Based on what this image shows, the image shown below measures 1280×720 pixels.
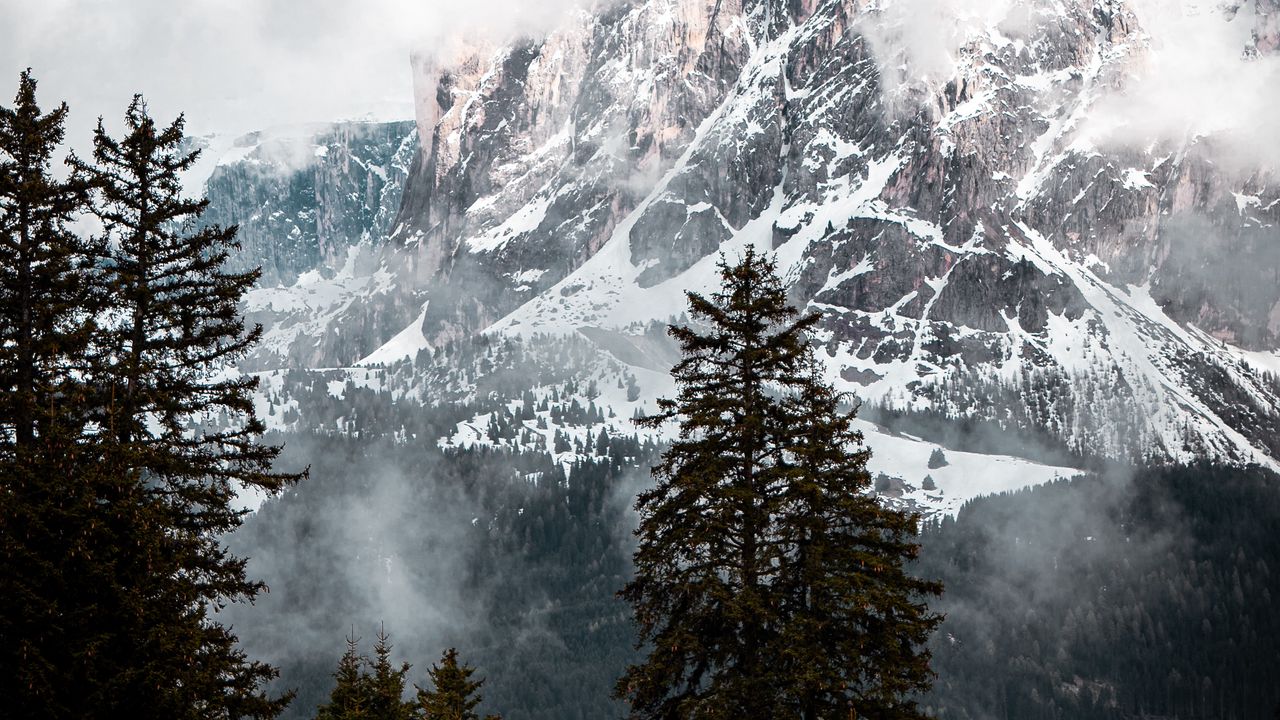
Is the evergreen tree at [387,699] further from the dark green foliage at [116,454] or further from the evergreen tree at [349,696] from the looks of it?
the dark green foliage at [116,454]

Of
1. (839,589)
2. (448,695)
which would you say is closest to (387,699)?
(448,695)

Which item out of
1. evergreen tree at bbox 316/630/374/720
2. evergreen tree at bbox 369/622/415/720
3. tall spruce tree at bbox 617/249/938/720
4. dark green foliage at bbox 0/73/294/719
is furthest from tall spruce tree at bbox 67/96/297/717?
evergreen tree at bbox 369/622/415/720

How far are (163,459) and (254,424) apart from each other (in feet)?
14.0

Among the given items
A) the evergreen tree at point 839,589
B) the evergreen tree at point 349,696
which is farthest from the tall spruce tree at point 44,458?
the evergreen tree at point 349,696

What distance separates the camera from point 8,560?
19.9m

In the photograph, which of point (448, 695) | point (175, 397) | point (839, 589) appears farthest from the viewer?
point (448, 695)

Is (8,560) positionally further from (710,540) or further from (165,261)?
(710,540)

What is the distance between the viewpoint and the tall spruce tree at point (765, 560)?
77.2 ft

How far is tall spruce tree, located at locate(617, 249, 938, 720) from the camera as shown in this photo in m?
23.5

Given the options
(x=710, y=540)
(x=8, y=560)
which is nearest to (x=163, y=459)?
(x=8, y=560)

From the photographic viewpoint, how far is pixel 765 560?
2462 centimetres

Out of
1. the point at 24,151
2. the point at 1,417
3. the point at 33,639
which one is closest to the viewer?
the point at 33,639

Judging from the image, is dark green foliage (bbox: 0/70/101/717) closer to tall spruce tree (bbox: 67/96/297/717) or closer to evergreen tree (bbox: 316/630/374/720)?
tall spruce tree (bbox: 67/96/297/717)

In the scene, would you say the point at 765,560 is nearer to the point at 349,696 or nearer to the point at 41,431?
the point at 41,431
